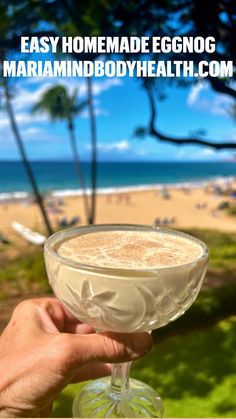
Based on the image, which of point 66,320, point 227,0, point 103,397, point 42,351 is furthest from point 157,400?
point 227,0

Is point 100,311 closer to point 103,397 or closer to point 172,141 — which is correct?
point 103,397

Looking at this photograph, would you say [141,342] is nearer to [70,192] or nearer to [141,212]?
[141,212]

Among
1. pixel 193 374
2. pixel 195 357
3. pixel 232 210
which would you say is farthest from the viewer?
pixel 232 210

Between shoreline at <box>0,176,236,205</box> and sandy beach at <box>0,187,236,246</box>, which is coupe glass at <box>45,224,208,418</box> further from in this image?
shoreline at <box>0,176,236,205</box>

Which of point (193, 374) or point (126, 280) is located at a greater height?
point (126, 280)

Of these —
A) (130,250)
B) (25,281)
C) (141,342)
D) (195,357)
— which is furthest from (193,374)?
(25,281)

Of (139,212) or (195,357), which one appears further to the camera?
(139,212)
